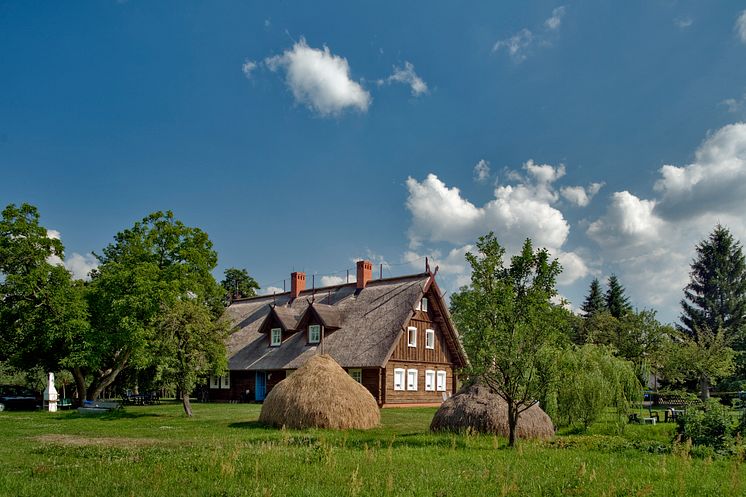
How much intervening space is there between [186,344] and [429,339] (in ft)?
59.0

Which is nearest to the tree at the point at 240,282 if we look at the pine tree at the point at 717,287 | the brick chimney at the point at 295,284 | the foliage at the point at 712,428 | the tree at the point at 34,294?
the brick chimney at the point at 295,284

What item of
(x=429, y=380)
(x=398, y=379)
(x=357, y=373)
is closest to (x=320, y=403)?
(x=357, y=373)

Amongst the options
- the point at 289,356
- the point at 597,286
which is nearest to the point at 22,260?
the point at 289,356

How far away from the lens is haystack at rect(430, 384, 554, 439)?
19781 mm

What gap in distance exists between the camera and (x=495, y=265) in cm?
1847

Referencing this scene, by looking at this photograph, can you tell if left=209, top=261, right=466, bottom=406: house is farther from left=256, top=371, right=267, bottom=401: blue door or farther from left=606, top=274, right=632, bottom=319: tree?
left=606, top=274, right=632, bottom=319: tree

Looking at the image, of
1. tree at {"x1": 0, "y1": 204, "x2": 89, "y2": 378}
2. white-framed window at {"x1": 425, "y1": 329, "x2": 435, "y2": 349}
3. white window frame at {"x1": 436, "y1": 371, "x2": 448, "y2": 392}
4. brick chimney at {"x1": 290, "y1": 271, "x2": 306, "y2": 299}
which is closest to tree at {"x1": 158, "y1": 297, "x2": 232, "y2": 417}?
tree at {"x1": 0, "y1": 204, "x2": 89, "y2": 378}

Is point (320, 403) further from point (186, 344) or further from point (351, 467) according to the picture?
point (351, 467)

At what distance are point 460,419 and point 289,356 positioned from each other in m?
24.2

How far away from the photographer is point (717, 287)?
190ft

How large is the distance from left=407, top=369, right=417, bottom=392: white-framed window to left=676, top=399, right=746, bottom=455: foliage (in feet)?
82.0

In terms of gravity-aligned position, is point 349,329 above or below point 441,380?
above

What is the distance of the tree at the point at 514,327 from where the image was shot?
17.7 m

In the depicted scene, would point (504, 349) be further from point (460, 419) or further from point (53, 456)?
point (53, 456)
